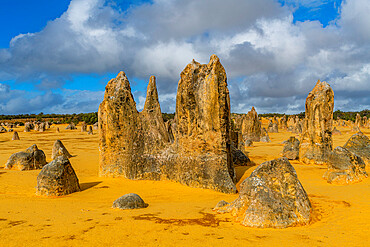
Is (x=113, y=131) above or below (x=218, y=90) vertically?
below

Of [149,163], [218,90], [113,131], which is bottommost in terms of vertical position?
[149,163]

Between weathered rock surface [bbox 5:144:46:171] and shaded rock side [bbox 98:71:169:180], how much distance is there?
3.94 meters

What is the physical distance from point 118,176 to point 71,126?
127 ft

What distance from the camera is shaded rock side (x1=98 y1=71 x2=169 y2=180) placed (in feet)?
33.1

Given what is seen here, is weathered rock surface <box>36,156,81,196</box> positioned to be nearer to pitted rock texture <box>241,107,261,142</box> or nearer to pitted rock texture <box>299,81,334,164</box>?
pitted rock texture <box>299,81,334,164</box>

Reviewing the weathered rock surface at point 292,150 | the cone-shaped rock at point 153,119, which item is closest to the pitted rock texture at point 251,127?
the weathered rock surface at point 292,150

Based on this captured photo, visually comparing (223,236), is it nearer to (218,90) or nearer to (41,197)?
(218,90)

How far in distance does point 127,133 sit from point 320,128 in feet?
32.6

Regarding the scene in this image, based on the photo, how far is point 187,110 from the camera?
895 cm

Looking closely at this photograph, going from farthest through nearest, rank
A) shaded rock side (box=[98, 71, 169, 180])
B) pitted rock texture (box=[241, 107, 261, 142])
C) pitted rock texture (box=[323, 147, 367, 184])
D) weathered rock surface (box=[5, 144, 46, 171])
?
pitted rock texture (box=[241, 107, 261, 142]), weathered rock surface (box=[5, 144, 46, 171]), shaded rock side (box=[98, 71, 169, 180]), pitted rock texture (box=[323, 147, 367, 184])

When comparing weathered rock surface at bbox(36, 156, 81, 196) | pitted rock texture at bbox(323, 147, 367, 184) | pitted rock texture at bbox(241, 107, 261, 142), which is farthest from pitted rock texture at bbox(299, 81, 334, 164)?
pitted rock texture at bbox(241, 107, 261, 142)

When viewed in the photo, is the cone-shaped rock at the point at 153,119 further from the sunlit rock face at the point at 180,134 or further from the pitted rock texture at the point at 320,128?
the pitted rock texture at the point at 320,128

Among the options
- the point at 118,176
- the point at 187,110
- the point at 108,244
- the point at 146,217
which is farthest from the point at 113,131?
the point at 108,244

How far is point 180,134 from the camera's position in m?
9.20
